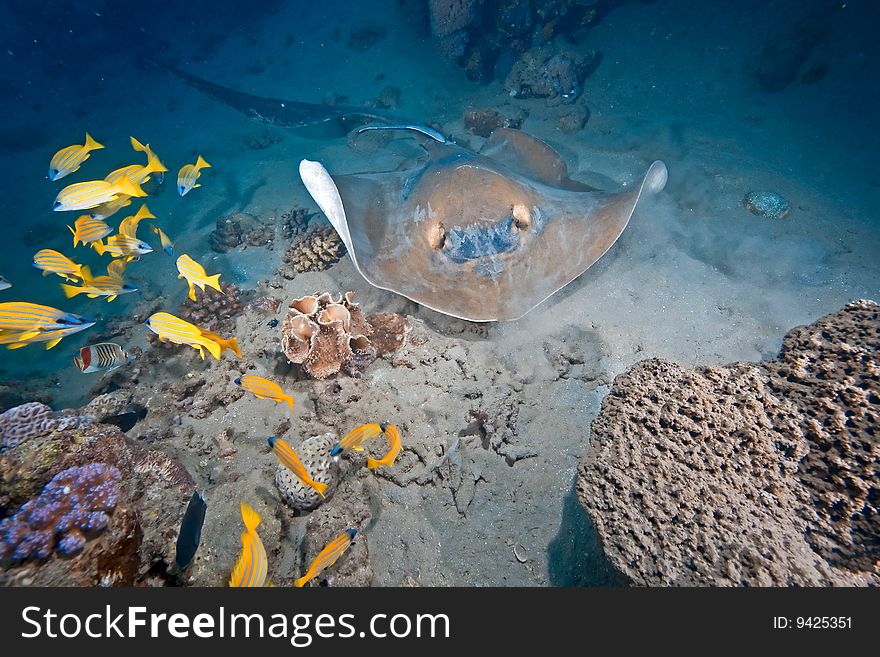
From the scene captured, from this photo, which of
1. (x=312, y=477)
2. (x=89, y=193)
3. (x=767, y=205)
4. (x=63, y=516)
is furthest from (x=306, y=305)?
(x=767, y=205)

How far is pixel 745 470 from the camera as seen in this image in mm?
2385

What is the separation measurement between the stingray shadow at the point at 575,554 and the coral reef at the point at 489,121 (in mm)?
9509

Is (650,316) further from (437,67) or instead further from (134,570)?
(437,67)

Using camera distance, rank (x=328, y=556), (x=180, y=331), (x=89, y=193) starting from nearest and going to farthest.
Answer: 1. (x=328, y=556)
2. (x=180, y=331)
3. (x=89, y=193)

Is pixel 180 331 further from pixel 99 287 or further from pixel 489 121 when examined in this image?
pixel 489 121

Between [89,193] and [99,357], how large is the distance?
1.88 metres

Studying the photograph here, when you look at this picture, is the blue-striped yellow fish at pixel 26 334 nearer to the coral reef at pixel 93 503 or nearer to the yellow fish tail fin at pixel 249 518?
the coral reef at pixel 93 503

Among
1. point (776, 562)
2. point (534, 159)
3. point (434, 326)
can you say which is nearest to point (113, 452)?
point (434, 326)

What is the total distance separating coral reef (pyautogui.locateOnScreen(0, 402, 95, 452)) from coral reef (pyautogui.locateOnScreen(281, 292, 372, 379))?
178 cm

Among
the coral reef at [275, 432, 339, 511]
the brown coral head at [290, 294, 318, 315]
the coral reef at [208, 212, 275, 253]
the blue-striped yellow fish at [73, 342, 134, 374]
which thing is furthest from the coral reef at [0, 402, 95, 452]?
the coral reef at [208, 212, 275, 253]

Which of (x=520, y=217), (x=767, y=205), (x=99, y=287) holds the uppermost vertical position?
(x=767, y=205)

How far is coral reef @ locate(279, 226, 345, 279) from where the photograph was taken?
602 centimetres

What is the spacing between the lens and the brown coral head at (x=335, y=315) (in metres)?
4.02

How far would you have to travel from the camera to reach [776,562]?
1979mm
